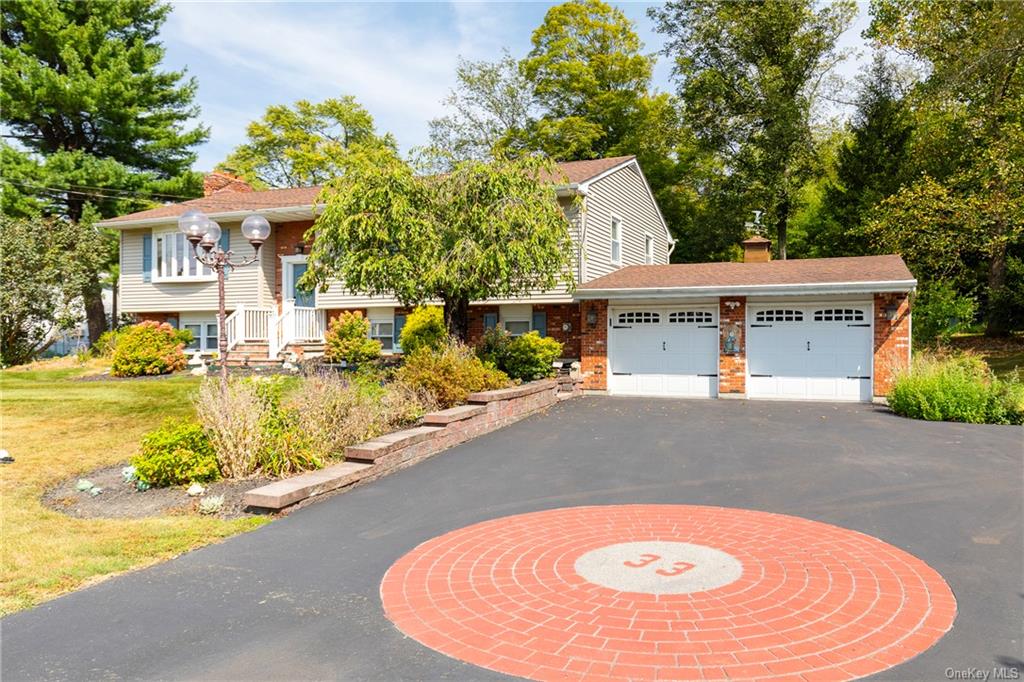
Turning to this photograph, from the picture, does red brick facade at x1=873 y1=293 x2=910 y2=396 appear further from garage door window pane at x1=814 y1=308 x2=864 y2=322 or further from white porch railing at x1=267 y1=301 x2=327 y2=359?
white porch railing at x1=267 y1=301 x2=327 y2=359

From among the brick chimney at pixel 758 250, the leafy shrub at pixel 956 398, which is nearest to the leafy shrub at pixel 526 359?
the leafy shrub at pixel 956 398

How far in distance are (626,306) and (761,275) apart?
3.44 meters

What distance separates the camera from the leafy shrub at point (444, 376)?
35.1 feet

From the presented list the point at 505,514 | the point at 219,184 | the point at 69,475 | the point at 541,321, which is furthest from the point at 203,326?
the point at 505,514

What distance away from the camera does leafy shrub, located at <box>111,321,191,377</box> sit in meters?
16.6

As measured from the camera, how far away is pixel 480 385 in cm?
1167

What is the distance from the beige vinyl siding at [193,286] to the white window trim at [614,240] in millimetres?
11099

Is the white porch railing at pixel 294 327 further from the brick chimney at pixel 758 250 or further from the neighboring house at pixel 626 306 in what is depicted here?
the brick chimney at pixel 758 250

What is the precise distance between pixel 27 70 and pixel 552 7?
76.3ft

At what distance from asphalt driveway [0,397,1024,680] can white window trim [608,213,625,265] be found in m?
9.37

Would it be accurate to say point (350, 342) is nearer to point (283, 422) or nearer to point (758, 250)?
point (283, 422)

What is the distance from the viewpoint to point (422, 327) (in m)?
18.0

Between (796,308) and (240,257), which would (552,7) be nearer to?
(240,257)

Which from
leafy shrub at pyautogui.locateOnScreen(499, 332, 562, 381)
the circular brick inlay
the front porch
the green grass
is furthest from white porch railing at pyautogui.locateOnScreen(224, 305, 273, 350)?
the circular brick inlay
